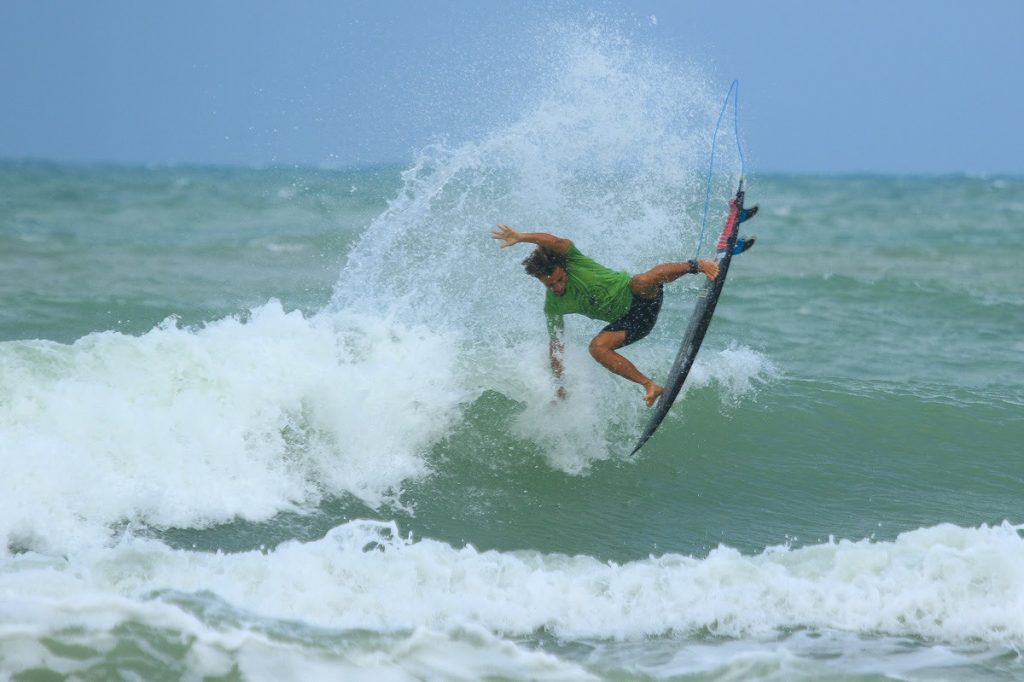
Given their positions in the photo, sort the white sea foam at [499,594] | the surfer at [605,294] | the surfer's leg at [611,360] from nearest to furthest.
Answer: the white sea foam at [499,594] < the surfer at [605,294] < the surfer's leg at [611,360]

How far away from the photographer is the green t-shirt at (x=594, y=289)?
7711mm

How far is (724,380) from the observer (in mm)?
10414

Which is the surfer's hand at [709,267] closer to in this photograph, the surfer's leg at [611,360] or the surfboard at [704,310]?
the surfboard at [704,310]

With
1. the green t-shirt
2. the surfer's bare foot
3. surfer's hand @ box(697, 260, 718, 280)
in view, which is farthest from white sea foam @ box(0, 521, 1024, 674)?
the green t-shirt

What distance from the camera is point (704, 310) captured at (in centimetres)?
769

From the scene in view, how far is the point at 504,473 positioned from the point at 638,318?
1512 millimetres

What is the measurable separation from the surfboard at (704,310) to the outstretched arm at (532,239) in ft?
3.22

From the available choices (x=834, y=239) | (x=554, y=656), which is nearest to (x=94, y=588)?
(x=554, y=656)

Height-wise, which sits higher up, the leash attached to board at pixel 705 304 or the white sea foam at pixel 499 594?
the leash attached to board at pixel 705 304

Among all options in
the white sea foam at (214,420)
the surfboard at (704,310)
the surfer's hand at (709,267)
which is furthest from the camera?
the surfboard at (704,310)

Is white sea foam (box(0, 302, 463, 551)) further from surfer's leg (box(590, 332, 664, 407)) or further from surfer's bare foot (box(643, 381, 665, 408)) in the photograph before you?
surfer's bare foot (box(643, 381, 665, 408))

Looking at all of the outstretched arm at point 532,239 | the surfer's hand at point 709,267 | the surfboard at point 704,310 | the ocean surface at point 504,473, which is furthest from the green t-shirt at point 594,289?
the ocean surface at point 504,473

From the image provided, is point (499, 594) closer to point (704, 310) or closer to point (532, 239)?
point (532, 239)

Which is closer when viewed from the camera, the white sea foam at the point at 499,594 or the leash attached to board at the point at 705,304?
the white sea foam at the point at 499,594
